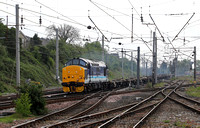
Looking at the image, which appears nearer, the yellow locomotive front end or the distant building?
the yellow locomotive front end

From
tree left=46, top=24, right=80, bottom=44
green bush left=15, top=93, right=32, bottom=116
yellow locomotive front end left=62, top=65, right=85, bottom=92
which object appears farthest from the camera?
tree left=46, top=24, right=80, bottom=44

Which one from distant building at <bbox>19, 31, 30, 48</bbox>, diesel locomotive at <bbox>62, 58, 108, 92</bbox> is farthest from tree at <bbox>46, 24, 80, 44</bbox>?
diesel locomotive at <bbox>62, 58, 108, 92</bbox>

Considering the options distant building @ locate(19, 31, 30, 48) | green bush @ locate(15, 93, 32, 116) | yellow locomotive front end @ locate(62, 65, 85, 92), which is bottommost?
green bush @ locate(15, 93, 32, 116)

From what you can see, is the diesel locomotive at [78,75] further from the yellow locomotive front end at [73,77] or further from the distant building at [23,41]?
the distant building at [23,41]

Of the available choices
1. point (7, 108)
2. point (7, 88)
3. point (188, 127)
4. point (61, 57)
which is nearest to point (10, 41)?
point (7, 88)

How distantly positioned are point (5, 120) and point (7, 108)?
3614 millimetres

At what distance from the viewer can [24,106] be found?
11.9m

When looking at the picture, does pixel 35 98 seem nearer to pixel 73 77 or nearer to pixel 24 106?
pixel 24 106

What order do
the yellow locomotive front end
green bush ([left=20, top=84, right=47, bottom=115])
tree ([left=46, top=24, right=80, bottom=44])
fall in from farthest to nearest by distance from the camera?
tree ([left=46, top=24, right=80, bottom=44])
the yellow locomotive front end
green bush ([left=20, top=84, right=47, bottom=115])

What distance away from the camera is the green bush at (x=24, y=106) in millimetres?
11646

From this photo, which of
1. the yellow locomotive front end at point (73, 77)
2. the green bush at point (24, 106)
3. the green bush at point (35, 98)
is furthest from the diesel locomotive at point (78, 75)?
the green bush at point (24, 106)

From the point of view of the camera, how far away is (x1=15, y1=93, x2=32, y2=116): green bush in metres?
11.6

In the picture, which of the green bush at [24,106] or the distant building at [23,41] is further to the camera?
the distant building at [23,41]

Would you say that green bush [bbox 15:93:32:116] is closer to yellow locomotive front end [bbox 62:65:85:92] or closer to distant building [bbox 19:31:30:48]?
yellow locomotive front end [bbox 62:65:85:92]
